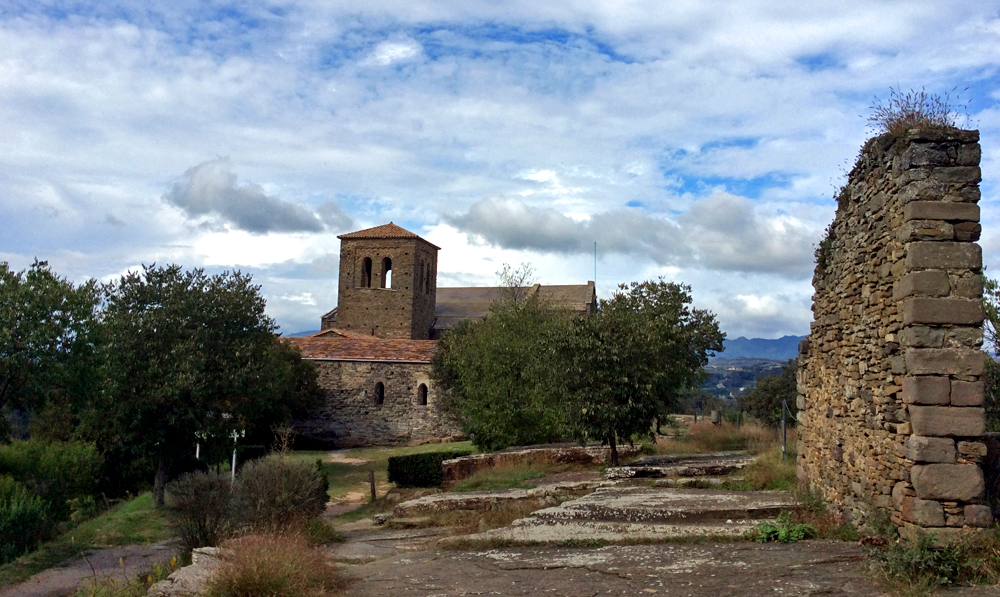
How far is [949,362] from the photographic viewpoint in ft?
20.5

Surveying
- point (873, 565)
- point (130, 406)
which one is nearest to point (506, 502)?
point (873, 565)

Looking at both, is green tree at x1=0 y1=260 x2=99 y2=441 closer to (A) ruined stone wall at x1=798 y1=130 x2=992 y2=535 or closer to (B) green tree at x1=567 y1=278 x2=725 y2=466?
(B) green tree at x1=567 y1=278 x2=725 y2=466

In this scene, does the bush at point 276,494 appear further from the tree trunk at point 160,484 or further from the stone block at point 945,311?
the stone block at point 945,311

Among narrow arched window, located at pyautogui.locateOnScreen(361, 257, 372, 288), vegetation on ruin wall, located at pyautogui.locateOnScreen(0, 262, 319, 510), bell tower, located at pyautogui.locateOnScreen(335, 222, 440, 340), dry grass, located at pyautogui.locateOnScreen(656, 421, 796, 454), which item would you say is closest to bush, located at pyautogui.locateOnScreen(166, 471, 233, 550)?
vegetation on ruin wall, located at pyautogui.locateOnScreen(0, 262, 319, 510)

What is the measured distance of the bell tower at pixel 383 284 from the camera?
51656 millimetres

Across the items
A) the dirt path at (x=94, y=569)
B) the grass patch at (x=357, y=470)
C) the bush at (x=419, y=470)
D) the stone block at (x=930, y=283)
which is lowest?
the grass patch at (x=357, y=470)

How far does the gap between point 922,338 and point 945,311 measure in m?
0.32

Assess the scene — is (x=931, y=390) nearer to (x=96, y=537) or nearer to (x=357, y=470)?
(x=96, y=537)

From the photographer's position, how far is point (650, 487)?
11.8 metres

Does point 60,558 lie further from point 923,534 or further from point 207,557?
point 923,534

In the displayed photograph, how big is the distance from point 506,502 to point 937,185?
780cm

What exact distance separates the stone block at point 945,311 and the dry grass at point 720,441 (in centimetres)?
1191

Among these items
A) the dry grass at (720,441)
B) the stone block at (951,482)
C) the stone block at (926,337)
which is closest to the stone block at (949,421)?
the stone block at (951,482)

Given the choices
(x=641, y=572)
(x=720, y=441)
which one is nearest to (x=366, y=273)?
(x=720, y=441)
